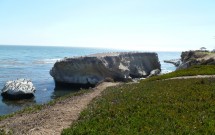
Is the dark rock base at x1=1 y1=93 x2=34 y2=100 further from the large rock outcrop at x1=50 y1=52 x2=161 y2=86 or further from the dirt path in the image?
the dirt path

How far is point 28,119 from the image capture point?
23.9 meters

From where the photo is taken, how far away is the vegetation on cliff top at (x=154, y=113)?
17.7 meters

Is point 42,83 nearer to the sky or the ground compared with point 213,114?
nearer to the ground

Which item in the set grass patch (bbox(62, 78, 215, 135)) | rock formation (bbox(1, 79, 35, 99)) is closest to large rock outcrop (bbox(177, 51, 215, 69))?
rock formation (bbox(1, 79, 35, 99))

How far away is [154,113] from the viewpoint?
20.4 metres

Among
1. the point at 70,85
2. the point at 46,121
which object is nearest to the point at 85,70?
the point at 70,85

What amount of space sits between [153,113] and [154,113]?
0.23 feet

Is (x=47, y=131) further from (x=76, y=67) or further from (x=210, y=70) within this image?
(x=76, y=67)

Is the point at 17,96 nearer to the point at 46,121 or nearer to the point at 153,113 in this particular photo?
the point at 46,121

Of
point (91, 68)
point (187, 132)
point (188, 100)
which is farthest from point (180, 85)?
point (91, 68)

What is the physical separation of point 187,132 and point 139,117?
3.42 metres

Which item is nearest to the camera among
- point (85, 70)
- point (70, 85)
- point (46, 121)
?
point (46, 121)

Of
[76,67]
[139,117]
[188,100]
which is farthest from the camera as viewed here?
[76,67]

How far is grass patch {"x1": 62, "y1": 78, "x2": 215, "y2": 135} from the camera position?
17.7 meters
